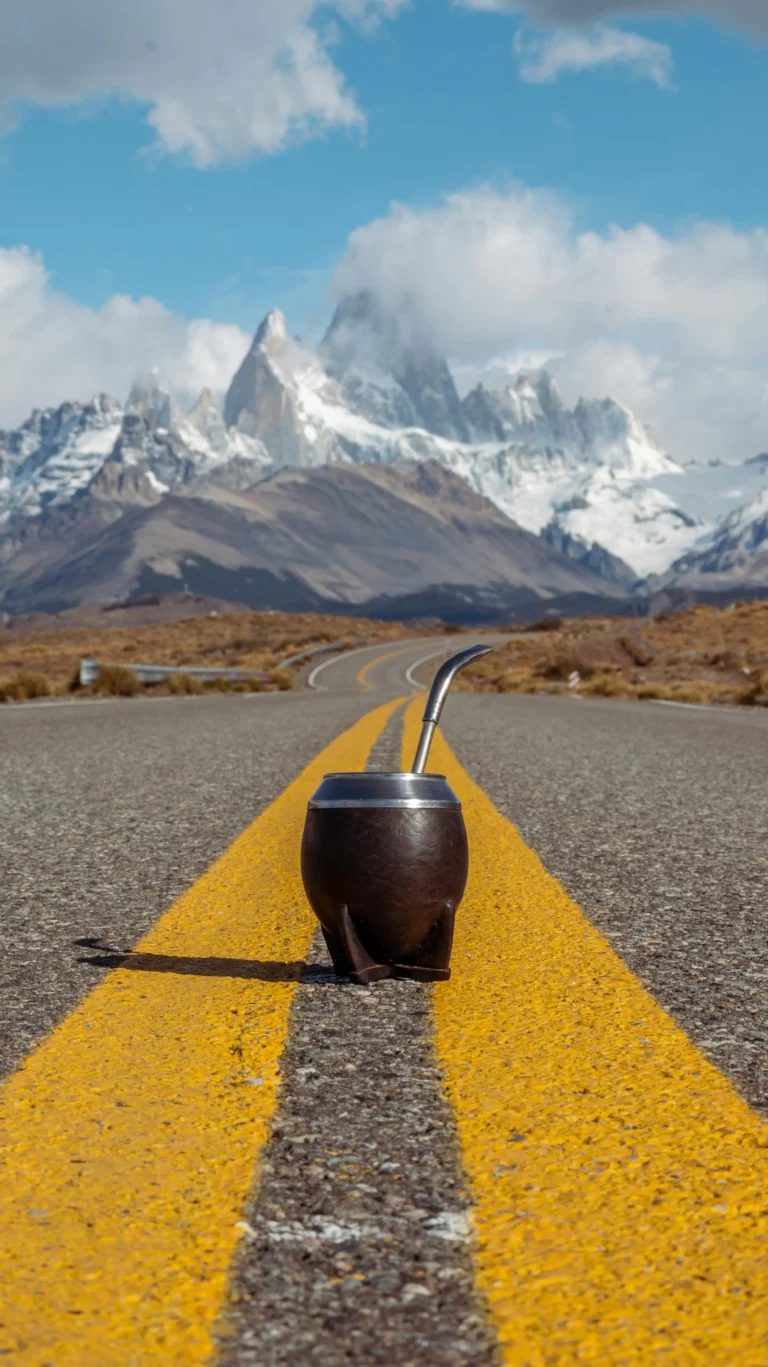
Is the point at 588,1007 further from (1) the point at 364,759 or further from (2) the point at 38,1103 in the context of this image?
(1) the point at 364,759

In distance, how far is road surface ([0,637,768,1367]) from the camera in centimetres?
159

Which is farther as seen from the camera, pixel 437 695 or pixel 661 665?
pixel 661 665

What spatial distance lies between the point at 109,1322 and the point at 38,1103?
811 mm

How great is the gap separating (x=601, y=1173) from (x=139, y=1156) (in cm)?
72

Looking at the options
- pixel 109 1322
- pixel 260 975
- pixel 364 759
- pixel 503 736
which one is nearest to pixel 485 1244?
pixel 109 1322

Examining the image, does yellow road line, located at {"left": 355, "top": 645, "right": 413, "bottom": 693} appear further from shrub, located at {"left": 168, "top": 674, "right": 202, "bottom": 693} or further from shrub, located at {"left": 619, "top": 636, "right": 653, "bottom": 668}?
shrub, located at {"left": 619, "top": 636, "right": 653, "bottom": 668}

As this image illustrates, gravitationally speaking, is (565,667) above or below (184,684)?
above

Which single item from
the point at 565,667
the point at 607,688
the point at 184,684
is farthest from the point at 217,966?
the point at 565,667

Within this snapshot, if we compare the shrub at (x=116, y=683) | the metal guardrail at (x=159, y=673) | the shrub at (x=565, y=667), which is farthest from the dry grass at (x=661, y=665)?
the shrub at (x=116, y=683)

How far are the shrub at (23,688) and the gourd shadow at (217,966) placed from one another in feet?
62.7

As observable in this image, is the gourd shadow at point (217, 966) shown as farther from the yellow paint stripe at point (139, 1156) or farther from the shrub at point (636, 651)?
the shrub at point (636, 651)

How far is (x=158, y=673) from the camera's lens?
27.0 m

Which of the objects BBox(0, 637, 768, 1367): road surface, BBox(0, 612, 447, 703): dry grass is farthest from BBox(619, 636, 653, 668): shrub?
BBox(0, 637, 768, 1367): road surface

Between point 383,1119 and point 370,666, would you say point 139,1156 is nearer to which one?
point 383,1119
